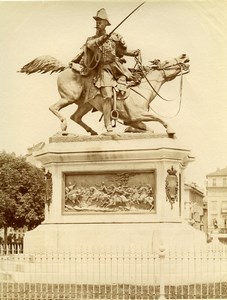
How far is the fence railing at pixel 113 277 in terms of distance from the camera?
1527cm

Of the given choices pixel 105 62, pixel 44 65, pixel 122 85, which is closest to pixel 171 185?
pixel 122 85

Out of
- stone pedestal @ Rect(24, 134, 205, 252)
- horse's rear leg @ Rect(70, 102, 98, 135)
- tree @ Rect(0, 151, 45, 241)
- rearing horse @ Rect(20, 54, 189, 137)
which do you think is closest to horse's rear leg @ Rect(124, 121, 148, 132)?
rearing horse @ Rect(20, 54, 189, 137)

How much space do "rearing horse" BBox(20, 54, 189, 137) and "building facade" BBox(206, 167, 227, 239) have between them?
7014 cm

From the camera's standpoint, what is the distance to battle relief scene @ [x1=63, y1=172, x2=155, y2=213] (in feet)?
60.2

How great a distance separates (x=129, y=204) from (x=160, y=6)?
16.1 feet

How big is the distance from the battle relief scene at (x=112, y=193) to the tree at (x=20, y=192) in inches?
775

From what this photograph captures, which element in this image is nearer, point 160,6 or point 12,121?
point 160,6

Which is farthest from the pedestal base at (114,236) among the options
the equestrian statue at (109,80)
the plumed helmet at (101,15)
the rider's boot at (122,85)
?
the plumed helmet at (101,15)

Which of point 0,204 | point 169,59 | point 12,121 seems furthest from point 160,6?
point 0,204

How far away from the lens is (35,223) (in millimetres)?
41000

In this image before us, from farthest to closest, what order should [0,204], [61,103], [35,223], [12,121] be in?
[35,223] → [0,204] → [12,121] → [61,103]

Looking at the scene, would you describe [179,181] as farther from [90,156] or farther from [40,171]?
[40,171]

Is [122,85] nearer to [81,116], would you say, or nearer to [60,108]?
[81,116]

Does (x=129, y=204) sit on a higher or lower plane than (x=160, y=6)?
lower
